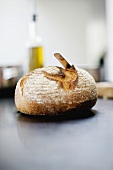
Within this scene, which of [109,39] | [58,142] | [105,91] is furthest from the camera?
[109,39]

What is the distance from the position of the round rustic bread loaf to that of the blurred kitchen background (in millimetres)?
688

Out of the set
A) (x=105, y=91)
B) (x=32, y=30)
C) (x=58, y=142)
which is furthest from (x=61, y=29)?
(x=58, y=142)

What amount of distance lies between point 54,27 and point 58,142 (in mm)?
1031

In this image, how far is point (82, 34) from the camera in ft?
4.72

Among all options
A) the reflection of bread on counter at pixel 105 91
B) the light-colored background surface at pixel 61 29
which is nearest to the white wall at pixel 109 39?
the light-colored background surface at pixel 61 29

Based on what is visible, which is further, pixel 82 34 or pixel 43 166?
pixel 82 34

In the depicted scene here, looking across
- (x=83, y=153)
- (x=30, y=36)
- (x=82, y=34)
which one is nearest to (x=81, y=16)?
(x=82, y=34)

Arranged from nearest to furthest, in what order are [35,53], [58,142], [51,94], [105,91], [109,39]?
[58,142] → [51,94] → [105,91] → [35,53] → [109,39]

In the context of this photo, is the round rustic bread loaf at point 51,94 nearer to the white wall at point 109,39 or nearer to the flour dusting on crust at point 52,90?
the flour dusting on crust at point 52,90

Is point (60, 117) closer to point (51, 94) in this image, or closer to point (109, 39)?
point (51, 94)

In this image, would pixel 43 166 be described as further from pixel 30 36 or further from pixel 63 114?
pixel 30 36

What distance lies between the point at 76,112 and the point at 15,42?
31.4 inches

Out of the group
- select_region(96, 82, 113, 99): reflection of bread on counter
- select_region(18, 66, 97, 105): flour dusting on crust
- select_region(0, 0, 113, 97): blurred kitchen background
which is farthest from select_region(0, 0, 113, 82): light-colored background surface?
select_region(18, 66, 97, 105): flour dusting on crust

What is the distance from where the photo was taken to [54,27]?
142cm
